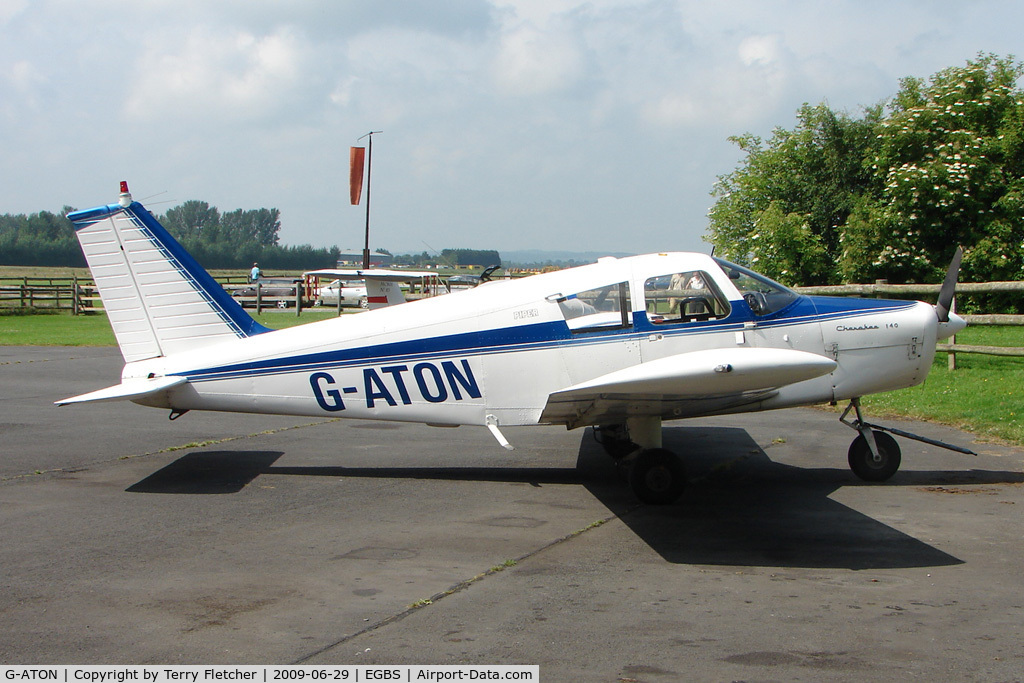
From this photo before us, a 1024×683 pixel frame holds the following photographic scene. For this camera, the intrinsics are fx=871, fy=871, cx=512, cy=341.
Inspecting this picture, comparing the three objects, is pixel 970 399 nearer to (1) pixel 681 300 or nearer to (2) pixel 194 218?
(1) pixel 681 300

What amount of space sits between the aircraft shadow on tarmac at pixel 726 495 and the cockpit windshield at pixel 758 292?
174 cm

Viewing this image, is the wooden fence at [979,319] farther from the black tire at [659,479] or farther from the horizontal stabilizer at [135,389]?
the horizontal stabilizer at [135,389]

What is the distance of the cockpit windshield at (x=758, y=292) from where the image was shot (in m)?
8.08

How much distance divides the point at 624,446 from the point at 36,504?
567cm

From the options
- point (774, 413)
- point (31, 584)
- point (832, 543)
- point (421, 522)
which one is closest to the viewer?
point (31, 584)

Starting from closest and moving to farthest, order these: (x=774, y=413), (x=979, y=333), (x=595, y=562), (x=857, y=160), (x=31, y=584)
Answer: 1. (x=31, y=584)
2. (x=595, y=562)
3. (x=774, y=413)
4. (x=979, y=333)
5. (x=857, y=160)

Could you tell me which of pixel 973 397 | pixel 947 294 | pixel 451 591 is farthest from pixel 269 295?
pixel 451 591

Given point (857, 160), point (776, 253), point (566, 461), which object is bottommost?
point (566, 461)

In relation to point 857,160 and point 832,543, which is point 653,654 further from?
point 857,160

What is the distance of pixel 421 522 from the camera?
7160 mm

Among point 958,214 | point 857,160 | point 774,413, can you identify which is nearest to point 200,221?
point 857,160

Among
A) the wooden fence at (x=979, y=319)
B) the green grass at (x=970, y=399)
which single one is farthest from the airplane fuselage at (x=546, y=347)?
the wooden fence at (x=979, y=319)

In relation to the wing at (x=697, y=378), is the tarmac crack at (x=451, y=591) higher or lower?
lower

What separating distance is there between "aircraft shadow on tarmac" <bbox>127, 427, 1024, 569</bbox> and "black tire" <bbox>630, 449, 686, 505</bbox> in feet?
0.33
